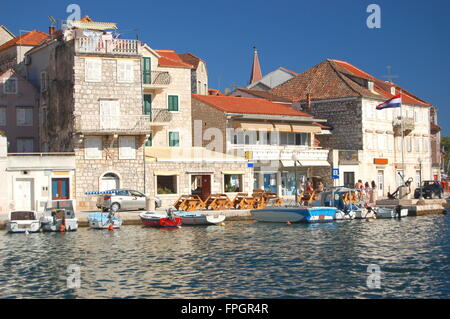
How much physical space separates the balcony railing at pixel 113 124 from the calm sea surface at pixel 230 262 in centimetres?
948

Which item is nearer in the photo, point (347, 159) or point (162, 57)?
point (162, 57)

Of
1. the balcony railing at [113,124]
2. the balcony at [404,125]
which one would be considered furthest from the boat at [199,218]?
the balcony at [404,125]

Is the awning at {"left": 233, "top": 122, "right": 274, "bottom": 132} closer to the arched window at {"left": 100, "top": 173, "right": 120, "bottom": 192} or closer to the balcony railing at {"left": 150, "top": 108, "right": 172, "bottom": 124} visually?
the balcony railing at {"left": 150, "top": 108, "right": 172, "bottom": 124}

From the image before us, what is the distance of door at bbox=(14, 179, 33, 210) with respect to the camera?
44.8m

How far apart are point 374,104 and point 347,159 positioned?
6.55 m

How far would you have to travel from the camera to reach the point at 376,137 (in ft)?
212

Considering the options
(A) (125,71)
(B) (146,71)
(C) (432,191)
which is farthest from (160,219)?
(C) (432,191)

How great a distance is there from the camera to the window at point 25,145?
177 ft

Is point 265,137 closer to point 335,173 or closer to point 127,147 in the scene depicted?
point 335,173
